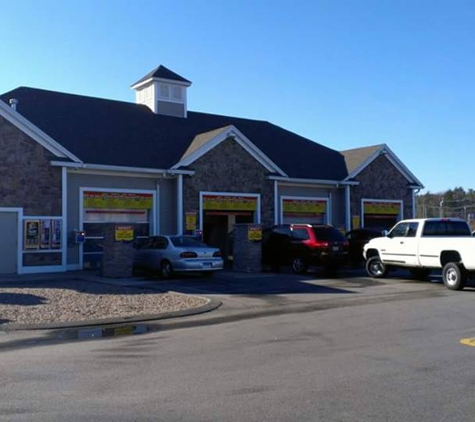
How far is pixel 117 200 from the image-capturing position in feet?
74.5

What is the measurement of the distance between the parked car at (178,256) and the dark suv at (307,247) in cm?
314

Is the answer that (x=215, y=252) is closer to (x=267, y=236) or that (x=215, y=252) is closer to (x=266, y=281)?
(x=266, y=281)

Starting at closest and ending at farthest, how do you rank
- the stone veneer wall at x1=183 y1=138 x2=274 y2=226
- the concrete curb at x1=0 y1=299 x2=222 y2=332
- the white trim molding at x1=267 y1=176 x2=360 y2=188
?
the concrete curb at x1=0 y1=299 x2=222 y2=332 → the stone veneer wall at x1=183 y1=138 x2=274 y2=226 → the white trim molding at x1=267 y1=176 x2=360 y2=188

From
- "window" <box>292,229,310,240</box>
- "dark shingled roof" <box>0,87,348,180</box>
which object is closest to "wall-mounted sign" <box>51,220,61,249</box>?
"dark shingled roof" <box>0,87,348,180</box>

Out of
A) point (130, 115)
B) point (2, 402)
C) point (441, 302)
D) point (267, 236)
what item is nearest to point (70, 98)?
point (130, 115)

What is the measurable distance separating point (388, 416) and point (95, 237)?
59.2 feet

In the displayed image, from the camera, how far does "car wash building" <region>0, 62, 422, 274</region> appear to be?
20266mm

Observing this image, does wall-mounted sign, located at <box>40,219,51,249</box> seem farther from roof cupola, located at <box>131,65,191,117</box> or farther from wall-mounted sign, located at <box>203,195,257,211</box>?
roof cupola, located at <box>131,65,191,117</box>

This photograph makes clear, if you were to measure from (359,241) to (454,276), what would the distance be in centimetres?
780

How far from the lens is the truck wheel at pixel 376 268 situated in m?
20.1

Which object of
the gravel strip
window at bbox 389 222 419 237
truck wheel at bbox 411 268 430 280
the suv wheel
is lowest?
the gravel strip

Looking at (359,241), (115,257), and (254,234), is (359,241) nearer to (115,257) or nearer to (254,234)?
(254,234)

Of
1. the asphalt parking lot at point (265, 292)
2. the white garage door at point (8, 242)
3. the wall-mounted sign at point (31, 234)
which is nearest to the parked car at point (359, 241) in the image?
the asphalt parking lot at point (265, 292)

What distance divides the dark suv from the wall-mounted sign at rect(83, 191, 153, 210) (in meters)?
5.22
